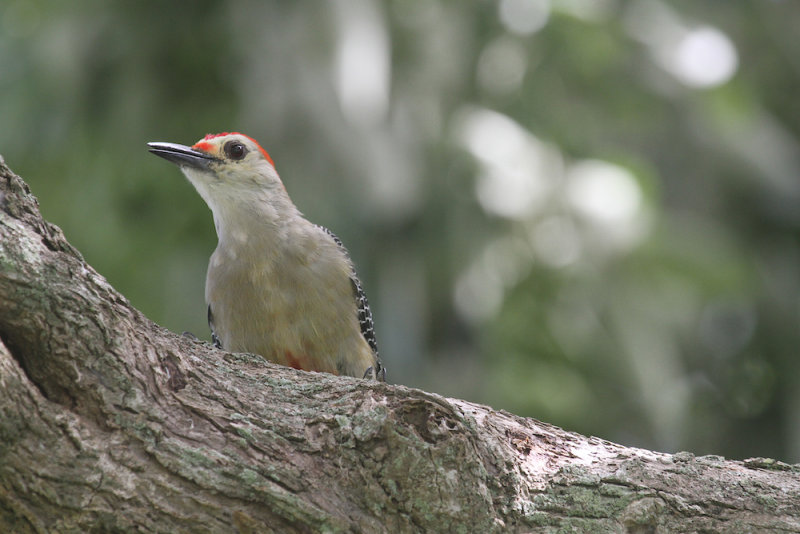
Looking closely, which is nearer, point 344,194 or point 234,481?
point 234,481

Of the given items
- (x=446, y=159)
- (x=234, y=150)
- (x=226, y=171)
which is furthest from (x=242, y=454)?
(x=446, y=159)

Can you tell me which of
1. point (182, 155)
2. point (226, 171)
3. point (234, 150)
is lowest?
point (182, 155)

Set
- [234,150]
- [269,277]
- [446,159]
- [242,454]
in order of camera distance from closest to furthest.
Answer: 1. [242,454]
2. [269,277]
3. [234,150]
4. [446,159]

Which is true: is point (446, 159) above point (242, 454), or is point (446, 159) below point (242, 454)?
above

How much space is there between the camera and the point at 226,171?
6.94 metres

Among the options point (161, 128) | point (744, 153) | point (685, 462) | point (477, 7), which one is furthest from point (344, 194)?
point (685, 462)

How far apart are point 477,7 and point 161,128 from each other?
12.6 ft

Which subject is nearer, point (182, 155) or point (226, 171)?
point (182, 155)

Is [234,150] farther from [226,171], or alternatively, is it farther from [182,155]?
[182,155]

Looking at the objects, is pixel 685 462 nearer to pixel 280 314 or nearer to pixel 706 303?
pixel 280 314

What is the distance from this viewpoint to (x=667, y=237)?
10281 mm

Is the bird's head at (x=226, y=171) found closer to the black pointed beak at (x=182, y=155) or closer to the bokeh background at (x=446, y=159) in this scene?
the black pointed beak at (x=182, y=155)

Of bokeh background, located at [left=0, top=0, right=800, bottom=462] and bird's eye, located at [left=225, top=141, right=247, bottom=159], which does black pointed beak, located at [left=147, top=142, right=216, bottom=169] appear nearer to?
bird's eye, located at [left=225, top=141, right=247, bottom=159]

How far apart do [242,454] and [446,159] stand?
269 inches
